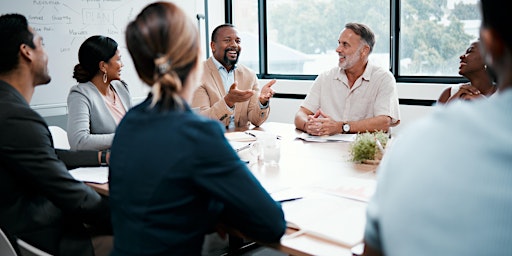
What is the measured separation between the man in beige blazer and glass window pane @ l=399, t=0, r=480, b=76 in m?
1.66

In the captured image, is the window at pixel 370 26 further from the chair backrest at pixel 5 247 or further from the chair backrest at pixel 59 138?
the chair backrest at pixel 5 247

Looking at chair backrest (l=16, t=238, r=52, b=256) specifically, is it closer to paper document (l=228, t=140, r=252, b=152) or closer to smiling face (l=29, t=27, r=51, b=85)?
smiling face (l=29, t=27, r=51, b=85)

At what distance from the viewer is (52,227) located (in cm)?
171

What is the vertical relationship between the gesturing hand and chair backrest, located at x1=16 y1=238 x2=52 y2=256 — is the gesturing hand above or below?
above

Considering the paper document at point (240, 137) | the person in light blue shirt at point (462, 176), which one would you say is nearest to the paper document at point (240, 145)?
the paper document at point (240, 137)

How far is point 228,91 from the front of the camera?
3520 millimetres

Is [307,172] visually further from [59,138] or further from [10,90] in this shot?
[59,138]

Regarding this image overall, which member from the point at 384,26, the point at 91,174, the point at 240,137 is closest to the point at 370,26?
the point at 384,26

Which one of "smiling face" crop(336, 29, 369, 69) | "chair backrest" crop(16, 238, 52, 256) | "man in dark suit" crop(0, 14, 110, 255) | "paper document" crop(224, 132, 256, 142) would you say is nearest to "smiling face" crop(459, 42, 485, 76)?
Answer: "smiling face" crop(336, 29, 369, 69)

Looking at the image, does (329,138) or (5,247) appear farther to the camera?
(329,138)

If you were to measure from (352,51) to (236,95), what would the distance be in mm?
814

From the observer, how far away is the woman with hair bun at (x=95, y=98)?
2.43 metres

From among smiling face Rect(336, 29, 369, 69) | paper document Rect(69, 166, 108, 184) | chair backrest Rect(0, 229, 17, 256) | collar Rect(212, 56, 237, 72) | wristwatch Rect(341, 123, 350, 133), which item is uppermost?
smiling face Rect(336, 29, 369, 69)

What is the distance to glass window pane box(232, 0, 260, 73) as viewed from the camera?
5652 millimetres
